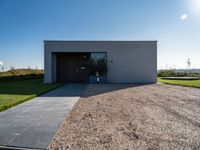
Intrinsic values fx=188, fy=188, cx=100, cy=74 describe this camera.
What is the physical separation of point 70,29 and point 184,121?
11.5m

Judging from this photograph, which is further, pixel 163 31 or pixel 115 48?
pixel 115 48

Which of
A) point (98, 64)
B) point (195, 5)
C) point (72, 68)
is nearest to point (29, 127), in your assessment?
point (195, 5)

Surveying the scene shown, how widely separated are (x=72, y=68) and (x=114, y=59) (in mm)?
3799

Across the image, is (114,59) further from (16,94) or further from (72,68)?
(16,94)

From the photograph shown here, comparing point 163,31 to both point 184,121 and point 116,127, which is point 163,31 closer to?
point 184,121

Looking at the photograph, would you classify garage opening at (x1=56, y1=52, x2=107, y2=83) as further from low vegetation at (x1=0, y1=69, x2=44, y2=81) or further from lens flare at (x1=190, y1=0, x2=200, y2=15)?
lens flare at (x1=190, y1=0, x2=200, y2=15)

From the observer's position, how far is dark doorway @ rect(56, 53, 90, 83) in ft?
51.8

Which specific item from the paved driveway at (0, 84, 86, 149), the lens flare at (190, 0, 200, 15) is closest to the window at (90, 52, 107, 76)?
the lens flare at (190, 0, 200, 15)

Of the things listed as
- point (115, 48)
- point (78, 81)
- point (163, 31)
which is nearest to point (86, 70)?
point (78, 81)

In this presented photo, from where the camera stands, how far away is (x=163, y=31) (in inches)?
487

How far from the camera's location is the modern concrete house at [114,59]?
46.7 ft

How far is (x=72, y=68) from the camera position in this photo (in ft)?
52.1

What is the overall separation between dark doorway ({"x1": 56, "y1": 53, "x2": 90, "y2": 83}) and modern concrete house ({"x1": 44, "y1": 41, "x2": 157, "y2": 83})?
126cm

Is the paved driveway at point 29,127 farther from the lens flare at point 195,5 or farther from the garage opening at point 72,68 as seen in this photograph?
the garage opening at point 72,68
